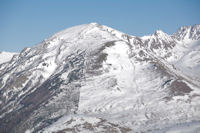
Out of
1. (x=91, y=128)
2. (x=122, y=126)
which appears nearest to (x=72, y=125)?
(x=91, y=128)

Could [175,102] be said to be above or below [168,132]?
above

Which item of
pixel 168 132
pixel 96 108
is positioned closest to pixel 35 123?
pixel 96 108

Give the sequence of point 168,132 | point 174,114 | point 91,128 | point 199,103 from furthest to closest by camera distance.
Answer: point 199,103 < point 174,114 < point 91,128 < point 168,132

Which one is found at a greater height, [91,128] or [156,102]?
[156,102]

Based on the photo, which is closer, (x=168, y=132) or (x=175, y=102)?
(x=168, y=132)

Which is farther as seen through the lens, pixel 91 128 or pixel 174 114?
pixel 174 114

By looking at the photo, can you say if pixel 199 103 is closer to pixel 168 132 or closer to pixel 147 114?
pixel 147 114

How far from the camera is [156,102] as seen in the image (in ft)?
647

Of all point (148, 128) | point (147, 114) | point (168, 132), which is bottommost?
point (168, 132)

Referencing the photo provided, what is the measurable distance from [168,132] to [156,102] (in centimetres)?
9188

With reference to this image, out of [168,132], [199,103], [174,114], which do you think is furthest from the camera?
[199,103]

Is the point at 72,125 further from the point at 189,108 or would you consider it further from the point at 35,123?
the point at 189,108

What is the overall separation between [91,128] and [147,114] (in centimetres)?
3411

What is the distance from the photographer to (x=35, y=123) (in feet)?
643
